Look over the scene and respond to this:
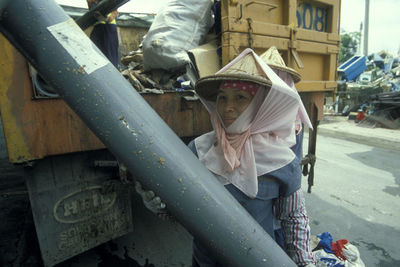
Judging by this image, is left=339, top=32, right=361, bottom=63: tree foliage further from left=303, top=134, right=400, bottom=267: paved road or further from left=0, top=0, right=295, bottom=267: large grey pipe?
left=0, top=0, right=295, bottom=267: large grey pipe

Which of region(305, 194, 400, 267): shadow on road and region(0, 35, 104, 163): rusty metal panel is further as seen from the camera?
region(305, 194, 400, 267): shadow on road

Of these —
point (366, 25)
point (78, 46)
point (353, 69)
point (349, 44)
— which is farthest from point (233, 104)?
point (349, 44)

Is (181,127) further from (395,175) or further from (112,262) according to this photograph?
(395,175)

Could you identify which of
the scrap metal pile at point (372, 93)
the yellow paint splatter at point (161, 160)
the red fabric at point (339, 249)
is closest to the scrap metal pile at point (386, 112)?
the scrap metal pile at point (372, 93)

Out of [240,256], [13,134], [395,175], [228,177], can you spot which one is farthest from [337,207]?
[13,134]

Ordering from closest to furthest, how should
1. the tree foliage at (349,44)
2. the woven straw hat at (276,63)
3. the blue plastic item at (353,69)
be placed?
the woven straw hat at (276,63) < the blue plastic item at (353,69) < the tree foliage at (349,44)

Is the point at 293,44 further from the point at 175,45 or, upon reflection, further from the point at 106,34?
the point at 106,34

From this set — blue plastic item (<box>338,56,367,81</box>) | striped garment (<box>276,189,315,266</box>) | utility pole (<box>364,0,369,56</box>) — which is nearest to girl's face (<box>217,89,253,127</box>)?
striped garment (<box>276,189,315,266</box>)

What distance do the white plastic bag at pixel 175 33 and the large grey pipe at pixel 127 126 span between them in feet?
5.59

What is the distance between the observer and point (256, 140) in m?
1.12

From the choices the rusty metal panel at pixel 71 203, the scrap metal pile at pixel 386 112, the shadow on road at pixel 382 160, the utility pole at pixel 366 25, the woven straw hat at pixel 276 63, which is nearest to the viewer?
the rusty metal panel at pixel 71 203

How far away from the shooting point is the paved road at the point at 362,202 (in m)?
2.67

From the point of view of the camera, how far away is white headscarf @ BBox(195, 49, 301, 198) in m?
1.07

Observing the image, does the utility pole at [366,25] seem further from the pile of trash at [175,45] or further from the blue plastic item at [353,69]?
the pile of trash at [175,45]
